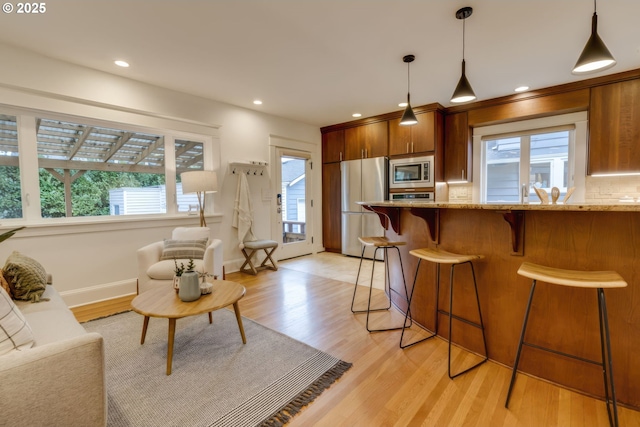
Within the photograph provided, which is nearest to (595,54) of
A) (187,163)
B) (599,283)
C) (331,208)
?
(599,283)

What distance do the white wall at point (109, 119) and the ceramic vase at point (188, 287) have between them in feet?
6.17

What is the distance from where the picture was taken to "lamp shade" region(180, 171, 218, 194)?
136 inches

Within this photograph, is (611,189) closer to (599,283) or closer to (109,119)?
(599,283)

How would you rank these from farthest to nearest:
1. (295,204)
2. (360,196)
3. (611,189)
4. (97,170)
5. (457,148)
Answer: (295,204) → (360,196) → (457,148) → (611,189) → (97,170)

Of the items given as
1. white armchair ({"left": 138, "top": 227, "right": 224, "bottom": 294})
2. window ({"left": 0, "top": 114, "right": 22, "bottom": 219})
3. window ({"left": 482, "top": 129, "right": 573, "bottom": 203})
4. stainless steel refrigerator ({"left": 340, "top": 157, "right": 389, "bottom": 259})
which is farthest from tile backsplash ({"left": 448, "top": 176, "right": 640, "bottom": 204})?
window ({"left": 0, "top": 114, "right": 22, "bottom": 219})

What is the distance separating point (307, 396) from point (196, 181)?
8.89 ft

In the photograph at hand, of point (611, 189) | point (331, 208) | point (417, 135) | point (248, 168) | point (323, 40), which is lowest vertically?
point (331, 208)

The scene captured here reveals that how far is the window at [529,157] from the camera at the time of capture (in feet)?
11.9

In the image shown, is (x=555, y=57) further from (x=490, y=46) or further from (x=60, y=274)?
(x=60, y=274)

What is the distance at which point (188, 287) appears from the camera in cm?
200

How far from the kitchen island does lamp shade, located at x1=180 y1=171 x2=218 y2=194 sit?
244 centimetres

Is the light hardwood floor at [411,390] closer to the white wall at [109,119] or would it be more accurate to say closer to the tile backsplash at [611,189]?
the white wall at [109,119]

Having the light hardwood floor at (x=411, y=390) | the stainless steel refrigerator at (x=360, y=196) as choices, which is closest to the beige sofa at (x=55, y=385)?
the light hardwood floor at (x=411, y=390)

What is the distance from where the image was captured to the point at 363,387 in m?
1.73
